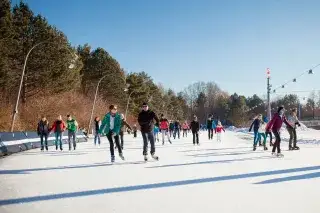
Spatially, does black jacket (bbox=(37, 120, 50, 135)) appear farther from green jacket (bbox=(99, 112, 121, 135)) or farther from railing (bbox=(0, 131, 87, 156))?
green jacket (bbox=(99, 112, 121, 135))

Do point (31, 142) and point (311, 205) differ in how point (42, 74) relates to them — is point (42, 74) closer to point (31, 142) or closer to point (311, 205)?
point (31, 142)

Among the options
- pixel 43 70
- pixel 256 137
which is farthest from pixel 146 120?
pixel 43 70

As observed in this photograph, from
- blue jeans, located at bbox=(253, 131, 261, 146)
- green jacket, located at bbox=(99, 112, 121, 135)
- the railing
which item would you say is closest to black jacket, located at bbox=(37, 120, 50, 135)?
the railing

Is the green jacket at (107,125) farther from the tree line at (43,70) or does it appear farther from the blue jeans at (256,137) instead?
the tree line at (43,70)

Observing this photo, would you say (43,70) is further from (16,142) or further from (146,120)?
(146,120)

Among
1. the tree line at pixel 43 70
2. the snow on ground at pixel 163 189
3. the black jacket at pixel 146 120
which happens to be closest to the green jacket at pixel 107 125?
the black jacket at pixel 146 120

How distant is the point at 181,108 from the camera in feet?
471

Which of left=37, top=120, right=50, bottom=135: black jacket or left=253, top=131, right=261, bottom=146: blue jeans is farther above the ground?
left=37, top=120, right=50, bottom=135: black jacket

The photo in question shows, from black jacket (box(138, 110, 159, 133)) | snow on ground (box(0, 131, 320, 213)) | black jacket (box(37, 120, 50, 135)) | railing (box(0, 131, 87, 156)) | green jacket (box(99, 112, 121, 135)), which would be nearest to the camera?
snow on ground (box(0, 131, 320, 213))

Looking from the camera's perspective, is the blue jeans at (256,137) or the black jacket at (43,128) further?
the black jacket at (43,128)

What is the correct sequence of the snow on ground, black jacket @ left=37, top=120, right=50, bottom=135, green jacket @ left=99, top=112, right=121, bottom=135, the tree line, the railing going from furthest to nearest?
the tree line, black jacket @ left=37, top=120, right=50, bottom=135, the railing, green jacket @ left=99, top=112, right=121, bottom=135, the snow on ground

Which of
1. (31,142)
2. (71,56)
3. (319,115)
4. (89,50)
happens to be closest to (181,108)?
(319,115)

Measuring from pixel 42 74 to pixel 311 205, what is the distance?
1566 inches

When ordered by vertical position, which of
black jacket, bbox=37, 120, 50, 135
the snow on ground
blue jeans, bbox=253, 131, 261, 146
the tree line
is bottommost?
the snow on ground
